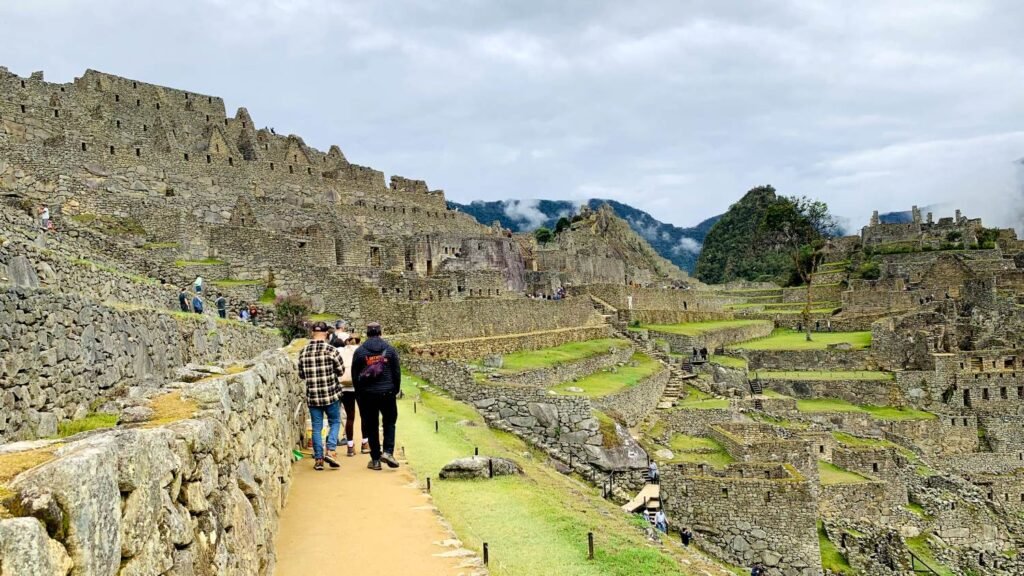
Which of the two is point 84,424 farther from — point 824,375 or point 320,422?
point 824,375

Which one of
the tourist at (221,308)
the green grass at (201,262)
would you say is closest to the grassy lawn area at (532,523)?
the tourist at (221,308)

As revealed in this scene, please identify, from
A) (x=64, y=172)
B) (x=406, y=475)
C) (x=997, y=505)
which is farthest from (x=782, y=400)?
(x=64, y=172)

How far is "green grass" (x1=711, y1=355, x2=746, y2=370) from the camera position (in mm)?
33969

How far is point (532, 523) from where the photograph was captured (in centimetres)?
944

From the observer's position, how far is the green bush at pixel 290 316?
913 inches

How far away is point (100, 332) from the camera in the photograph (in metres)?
7.65

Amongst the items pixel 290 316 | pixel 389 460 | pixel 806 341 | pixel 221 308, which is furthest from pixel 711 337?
pixel 389 460

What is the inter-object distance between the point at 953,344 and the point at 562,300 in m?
17.8

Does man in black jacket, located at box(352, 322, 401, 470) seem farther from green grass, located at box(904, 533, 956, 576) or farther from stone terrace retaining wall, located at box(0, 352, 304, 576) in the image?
green grass, located at box(904, 533, 956, 576)

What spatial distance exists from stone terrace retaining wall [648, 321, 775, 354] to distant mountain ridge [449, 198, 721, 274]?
3652 inches

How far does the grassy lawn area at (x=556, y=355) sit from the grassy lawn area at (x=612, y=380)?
88 cm

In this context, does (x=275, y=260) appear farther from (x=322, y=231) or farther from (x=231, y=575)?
(x=231, y=575)

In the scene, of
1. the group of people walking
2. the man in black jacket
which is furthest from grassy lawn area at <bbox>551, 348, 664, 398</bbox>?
the man in black jacket

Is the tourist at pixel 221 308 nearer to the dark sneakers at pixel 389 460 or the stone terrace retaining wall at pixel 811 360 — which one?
the dark sneakers at pixel 389 460
